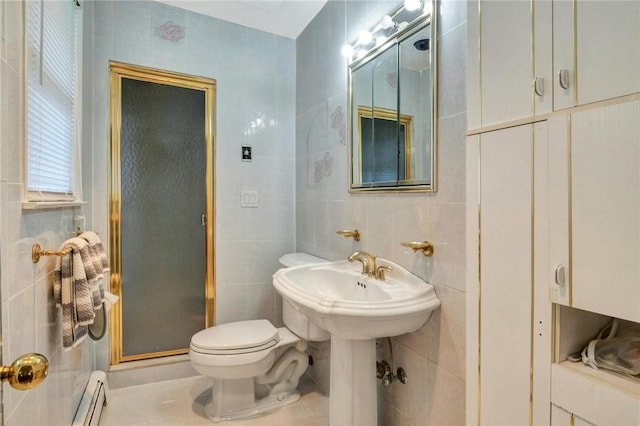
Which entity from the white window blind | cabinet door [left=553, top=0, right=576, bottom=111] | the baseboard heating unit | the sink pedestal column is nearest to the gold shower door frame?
the baseboard heating unit

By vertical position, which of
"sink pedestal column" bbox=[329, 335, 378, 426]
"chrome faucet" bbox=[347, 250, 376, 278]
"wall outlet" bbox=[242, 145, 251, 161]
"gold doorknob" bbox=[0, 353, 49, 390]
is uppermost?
A: "wall outlet" bbox=[242, 145, 251, 161]

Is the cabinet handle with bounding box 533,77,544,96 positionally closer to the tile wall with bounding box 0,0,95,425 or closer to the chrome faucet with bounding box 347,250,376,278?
the chrome faucet with bounding box 347,250,376,278

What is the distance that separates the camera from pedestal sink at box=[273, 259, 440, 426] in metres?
1.11

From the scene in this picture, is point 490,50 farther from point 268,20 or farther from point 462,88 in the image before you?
point 268,20

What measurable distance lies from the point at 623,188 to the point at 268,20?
7.21ft

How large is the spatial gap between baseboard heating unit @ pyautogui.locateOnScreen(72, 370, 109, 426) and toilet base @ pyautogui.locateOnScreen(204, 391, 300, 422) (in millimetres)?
529

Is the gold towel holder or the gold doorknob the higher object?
the gold towel holder

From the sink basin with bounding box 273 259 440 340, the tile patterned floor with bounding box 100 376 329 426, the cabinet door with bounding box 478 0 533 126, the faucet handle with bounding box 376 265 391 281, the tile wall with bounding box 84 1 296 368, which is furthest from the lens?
the tile wall with bounding box 84 1 296 368

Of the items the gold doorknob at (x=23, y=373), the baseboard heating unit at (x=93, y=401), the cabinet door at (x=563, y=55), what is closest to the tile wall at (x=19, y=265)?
the gold doorknob at (x=23, y=373)

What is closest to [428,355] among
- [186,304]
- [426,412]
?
[426,412]

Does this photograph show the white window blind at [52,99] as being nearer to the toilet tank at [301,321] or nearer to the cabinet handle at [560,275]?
the toilet tank at [301,321]

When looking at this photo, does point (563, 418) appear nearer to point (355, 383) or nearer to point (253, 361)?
point (355, 383)

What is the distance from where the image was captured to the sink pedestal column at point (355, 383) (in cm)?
138

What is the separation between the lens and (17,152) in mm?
898
